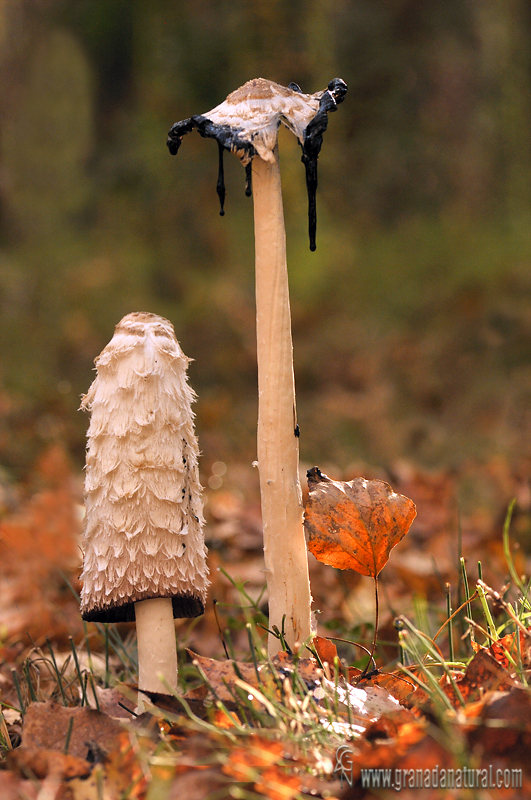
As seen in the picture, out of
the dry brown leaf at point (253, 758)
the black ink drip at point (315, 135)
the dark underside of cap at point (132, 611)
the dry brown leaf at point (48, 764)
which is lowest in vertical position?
the dry brown leaf at point (48, 764)

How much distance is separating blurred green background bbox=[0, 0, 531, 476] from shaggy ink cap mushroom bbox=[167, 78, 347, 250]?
13.5 feet

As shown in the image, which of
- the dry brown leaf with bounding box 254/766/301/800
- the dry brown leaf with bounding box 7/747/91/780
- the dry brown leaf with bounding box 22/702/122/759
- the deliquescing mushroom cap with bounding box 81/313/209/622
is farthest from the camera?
the deliquescing mushroom cap with bounding box 81/313/209/622

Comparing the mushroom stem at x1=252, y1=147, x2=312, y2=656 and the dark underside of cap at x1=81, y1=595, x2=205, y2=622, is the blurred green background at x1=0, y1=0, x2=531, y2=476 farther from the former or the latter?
the mushroom stem at x1=252, y1=147, x2=312, y2=656

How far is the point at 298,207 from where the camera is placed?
632 centimetres

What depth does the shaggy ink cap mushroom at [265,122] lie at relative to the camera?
1.34 meters

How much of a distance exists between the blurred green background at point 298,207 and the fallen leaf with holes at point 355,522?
13.2 feet

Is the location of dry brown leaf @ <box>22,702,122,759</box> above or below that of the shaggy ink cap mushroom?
below

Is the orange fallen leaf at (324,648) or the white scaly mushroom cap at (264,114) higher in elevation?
the white scaly mushroom cap at (264,114)

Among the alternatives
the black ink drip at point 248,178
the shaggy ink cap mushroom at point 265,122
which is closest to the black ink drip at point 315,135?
the shaggy ink cap mushroom at point 265,122

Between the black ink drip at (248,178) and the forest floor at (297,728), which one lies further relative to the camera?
the black ink drip at (248,178)

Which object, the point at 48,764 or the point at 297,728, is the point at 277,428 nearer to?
the point at 297,728

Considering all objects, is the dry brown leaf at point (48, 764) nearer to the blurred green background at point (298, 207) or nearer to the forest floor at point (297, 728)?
the forest floor at point (297, 728)

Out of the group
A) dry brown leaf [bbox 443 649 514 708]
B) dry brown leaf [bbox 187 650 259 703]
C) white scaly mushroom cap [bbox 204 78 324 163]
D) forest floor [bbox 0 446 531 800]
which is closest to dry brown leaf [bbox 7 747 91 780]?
forest floor [bbox 0 446 531 800]

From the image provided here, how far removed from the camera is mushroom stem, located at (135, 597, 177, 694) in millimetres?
1518
